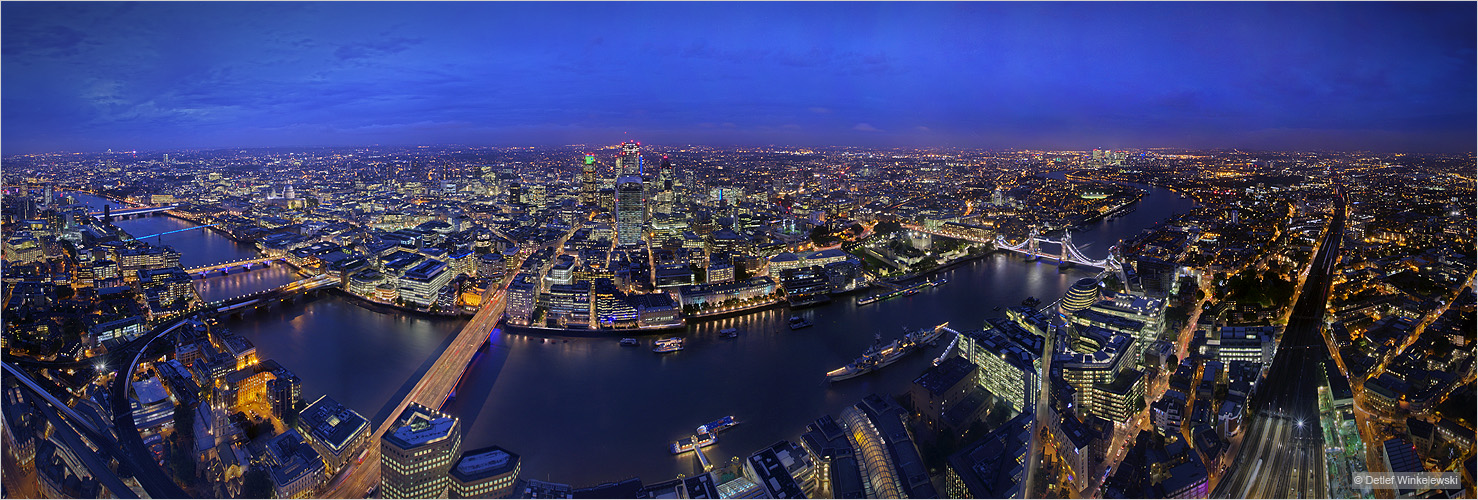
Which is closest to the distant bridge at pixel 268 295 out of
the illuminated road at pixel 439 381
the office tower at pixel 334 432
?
the illuminated road at pixel 439 381

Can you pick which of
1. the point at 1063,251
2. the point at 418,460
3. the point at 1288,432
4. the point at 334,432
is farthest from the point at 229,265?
the point at 1288,432

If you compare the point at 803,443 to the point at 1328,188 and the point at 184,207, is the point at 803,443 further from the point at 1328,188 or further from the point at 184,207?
the point at 184,207

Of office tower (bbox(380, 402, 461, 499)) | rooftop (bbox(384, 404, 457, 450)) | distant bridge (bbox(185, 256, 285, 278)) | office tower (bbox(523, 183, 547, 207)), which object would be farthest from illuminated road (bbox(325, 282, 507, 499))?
office tower (bbox(523, 183, 547, 207))

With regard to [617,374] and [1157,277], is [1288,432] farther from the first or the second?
[617,374]

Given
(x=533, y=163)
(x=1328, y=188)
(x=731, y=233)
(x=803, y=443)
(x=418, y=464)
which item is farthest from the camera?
(x=533, y=163)

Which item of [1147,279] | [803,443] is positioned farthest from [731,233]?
[803,443]
